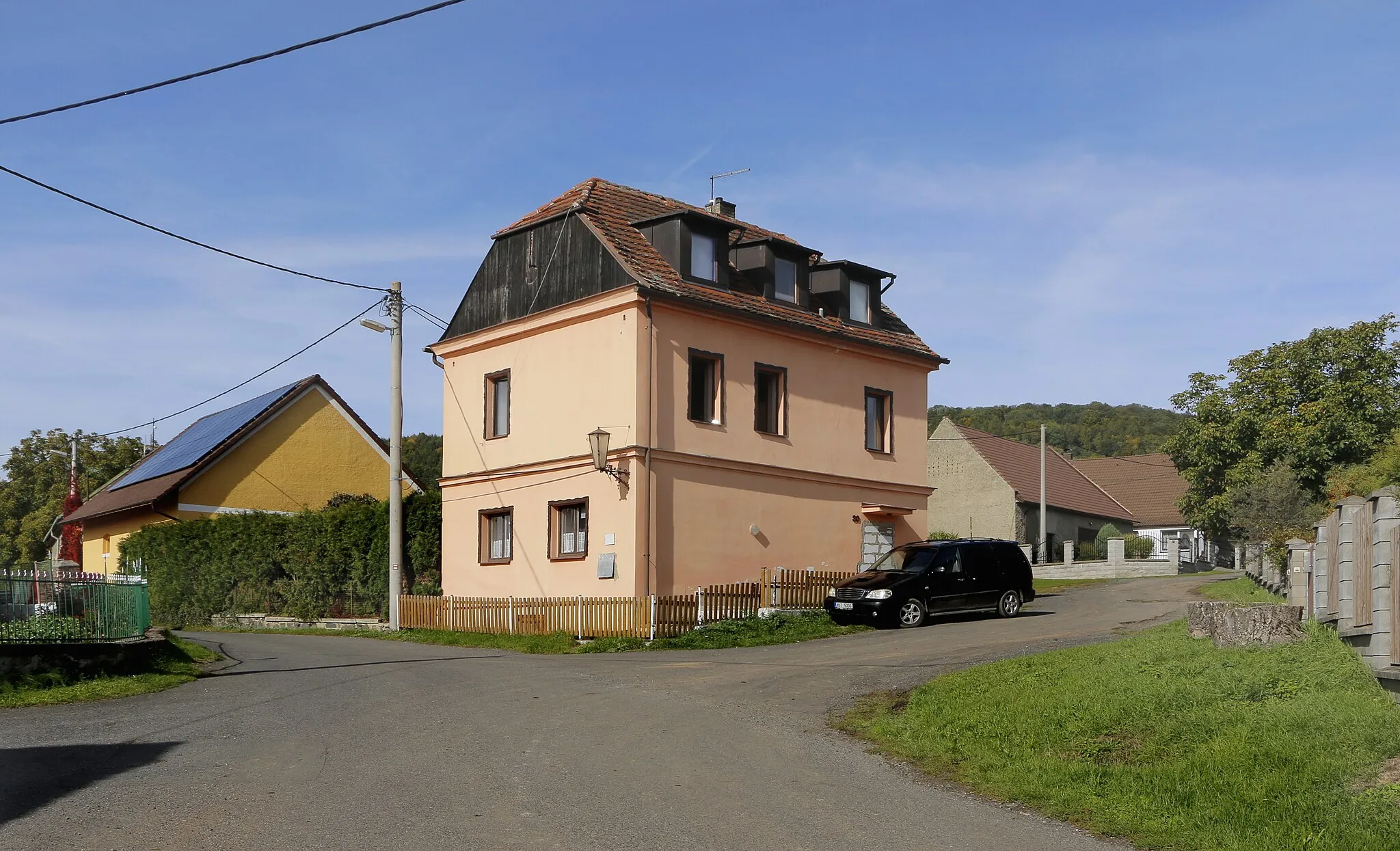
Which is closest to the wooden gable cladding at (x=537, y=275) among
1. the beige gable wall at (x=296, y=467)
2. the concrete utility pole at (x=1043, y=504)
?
the beige gable wall at (x=296, y=467)

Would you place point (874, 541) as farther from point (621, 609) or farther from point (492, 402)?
point (492, 402)

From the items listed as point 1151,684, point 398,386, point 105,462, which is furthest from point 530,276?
point 105,462

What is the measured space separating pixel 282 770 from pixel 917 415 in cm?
2425

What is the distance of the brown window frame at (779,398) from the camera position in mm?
28359

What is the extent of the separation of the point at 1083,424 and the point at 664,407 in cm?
7734

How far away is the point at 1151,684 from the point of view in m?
11.8

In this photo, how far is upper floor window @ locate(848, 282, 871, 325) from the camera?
31.8m

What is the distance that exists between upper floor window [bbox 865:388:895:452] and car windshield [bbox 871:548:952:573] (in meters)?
5.29

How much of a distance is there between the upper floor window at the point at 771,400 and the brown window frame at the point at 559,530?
4.37 metres

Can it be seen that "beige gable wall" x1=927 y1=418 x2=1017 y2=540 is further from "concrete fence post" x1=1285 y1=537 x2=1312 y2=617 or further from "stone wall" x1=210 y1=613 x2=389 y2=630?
"concrete fence post" x1=1285 y1=537 x2=1312 y2=617

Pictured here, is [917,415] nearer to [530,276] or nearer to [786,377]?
[786,377]

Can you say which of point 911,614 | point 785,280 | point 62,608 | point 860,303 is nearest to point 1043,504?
point 860,303

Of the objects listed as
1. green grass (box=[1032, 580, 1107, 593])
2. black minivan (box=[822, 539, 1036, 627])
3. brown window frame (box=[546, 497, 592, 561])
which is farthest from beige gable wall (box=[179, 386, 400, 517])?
black minivan (box=[822, 539, 1036, 627])

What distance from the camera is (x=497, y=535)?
29.7 metres
